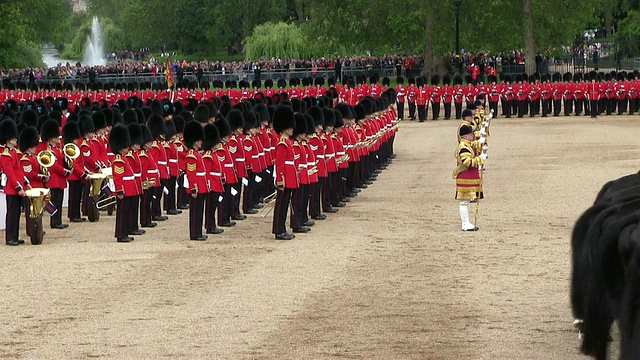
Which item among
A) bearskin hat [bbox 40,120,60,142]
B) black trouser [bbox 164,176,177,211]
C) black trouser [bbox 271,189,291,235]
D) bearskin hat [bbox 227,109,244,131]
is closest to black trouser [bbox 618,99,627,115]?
bearskin hat [bbox 227,109,244,131]

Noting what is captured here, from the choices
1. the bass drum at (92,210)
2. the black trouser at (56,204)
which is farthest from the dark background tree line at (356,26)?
the black trouser at (56,204)

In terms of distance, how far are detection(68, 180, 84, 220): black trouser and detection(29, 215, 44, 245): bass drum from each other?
1.97 meters

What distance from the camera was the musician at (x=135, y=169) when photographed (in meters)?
13.6

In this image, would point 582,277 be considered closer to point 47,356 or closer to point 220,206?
point 47,356

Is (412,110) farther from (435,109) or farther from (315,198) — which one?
(315,198)

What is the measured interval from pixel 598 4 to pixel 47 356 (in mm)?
39733

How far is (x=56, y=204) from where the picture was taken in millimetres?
14930

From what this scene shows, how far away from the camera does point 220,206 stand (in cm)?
1445

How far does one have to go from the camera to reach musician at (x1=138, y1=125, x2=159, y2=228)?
46.9 ft

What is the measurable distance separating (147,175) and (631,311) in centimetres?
915

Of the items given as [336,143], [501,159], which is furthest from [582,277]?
[501,159]

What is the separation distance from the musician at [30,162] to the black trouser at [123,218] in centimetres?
95

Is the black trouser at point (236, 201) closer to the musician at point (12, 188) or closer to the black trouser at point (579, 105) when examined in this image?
the musician at point (12, 188)

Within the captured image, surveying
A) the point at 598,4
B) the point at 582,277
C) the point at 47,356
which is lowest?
the point at 47,356
